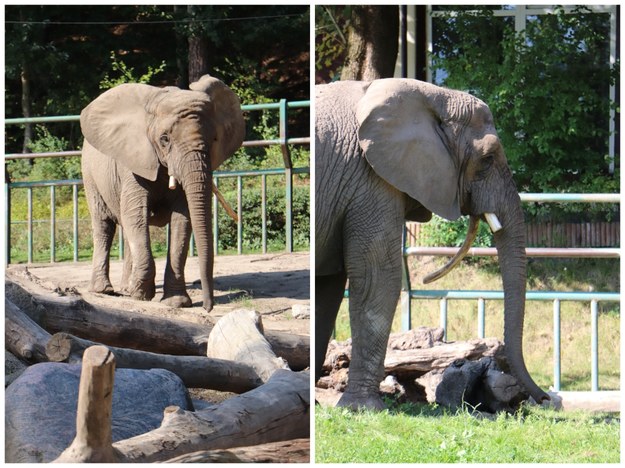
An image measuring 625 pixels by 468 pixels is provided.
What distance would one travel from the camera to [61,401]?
3365 millimetres

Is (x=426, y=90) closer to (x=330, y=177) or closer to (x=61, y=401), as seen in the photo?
(x=330, y=177)

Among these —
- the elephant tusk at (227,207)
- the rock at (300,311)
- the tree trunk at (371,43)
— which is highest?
the tree trunk at (371,43)

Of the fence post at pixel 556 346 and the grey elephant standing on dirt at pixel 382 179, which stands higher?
the grey elephant standing on dirt at pixel 382 179

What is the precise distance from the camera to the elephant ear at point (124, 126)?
4.14m

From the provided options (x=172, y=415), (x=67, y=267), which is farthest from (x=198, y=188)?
(x=172, y=415)

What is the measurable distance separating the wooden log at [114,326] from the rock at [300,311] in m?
0.45

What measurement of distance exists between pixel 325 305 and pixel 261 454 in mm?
1777

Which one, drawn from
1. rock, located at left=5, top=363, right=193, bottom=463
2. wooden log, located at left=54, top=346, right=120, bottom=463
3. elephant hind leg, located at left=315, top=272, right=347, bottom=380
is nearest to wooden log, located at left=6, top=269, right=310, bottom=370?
rock, located at left=5, top=363, right=193, bottom=463

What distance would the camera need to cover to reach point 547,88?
8.78 metres

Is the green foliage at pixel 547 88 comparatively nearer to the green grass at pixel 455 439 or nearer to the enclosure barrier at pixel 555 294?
the enclosure barrier at pixel 555 294

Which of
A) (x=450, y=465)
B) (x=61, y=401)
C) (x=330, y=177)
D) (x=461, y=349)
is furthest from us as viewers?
(x=461, y=349)

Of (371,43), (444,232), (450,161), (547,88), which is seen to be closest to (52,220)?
(450,161)

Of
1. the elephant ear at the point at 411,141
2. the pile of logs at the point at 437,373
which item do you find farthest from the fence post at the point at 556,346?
the elephant ear at the point at 411,141

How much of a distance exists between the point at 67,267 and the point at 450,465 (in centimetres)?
151
